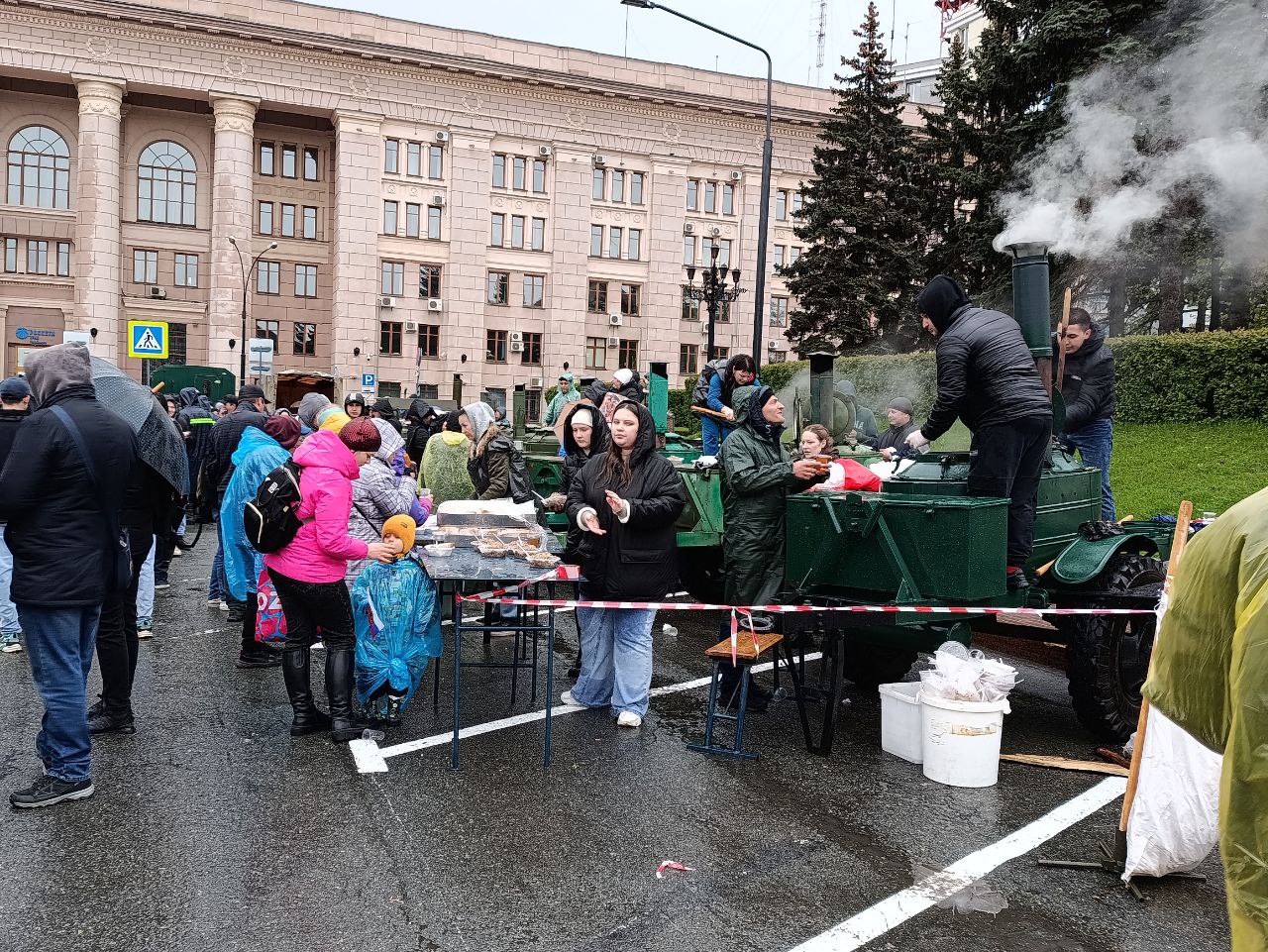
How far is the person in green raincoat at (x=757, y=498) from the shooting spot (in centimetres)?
620

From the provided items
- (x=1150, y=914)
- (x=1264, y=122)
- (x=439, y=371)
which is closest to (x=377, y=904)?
(x=1150, y=914)

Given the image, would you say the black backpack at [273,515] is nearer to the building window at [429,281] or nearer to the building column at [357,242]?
→ the building column at [357,242]

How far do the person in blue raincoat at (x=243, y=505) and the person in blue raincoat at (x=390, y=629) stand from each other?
183 centimetres

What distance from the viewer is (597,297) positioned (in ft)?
196

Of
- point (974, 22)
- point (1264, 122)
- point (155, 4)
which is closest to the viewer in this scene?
point (1264, 122)

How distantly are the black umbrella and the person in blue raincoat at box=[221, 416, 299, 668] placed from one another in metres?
1.30

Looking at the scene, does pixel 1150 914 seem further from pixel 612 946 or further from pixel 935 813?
pixel 612 946

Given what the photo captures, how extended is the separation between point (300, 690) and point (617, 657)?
6.23 ft

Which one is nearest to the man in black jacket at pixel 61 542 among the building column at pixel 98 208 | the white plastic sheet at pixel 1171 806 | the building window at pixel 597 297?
the white plastic sheet at pixel 1171 806

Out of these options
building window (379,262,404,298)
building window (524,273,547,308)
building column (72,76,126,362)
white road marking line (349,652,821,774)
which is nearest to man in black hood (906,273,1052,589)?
white road marking line (349,652,821,774)

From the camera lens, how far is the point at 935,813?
4.99 m

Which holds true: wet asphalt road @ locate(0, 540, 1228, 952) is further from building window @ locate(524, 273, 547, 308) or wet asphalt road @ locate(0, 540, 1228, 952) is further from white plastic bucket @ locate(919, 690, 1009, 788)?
building window @ locate(524, 273, 547, 308)

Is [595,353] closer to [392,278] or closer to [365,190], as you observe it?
[392,278]

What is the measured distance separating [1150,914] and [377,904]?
3.00m
